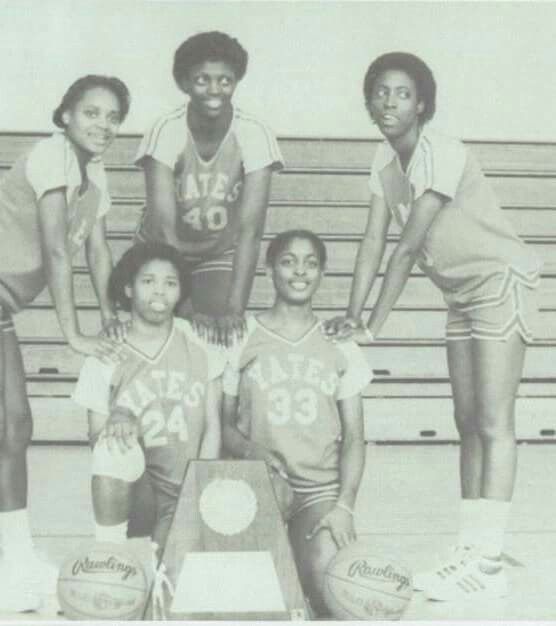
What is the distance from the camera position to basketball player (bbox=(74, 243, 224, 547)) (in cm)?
282

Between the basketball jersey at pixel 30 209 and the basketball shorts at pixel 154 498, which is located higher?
the basketball jersey at pixel 30 209

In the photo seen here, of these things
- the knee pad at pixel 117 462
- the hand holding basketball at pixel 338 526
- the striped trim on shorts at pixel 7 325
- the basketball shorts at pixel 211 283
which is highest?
the basketball shorts at pixel 211 283

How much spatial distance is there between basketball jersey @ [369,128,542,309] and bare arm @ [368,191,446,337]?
0.02 metres

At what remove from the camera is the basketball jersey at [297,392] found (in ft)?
9.50

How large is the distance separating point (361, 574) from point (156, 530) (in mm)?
529

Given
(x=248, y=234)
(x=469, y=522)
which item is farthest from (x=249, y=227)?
(x=469, y=522)

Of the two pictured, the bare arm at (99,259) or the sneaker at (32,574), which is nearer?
the sneaker at (32,574)

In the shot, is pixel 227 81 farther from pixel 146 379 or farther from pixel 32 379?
pixel 32 379

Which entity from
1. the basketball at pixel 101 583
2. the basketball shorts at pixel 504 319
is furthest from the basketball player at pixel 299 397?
the basketball at pixel 101 583

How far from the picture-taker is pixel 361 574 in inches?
103

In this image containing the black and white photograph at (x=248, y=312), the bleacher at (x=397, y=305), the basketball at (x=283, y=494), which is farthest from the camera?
the bleacher at (x=397, y=305)

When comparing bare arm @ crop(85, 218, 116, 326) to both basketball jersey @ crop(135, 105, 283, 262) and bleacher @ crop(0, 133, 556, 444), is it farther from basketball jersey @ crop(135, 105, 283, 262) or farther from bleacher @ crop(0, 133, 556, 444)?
bleacher @ crop(0, 133, 556, 444)

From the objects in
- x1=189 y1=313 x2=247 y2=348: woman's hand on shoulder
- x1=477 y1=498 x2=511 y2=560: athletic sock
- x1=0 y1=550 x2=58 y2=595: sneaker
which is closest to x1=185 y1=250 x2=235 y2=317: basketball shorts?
x1=189 y1=313 x2=247 y2=348: woman's hand on shoulder

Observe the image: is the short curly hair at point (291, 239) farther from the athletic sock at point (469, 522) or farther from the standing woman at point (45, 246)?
the athletic sock at point (469, 522)
